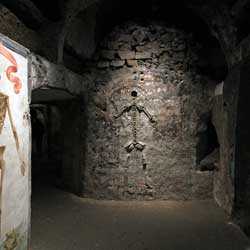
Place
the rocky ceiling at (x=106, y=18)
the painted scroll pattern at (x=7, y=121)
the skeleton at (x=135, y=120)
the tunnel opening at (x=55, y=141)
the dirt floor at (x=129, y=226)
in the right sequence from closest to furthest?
1. the painted scroll pattern at (x=7, y=121)
2. the dirt floor at (x=129, y=226)
3. the rocky ceiling at (x=106, y=18)
4. the skeleton at (x=135, y=120)
5. the tunnel opening at (x=55, y=141)

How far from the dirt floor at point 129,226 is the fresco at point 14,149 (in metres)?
0.67

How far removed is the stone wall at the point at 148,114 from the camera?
A: 3928 millimetres

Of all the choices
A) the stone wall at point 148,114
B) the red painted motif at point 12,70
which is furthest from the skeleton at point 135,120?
the red painted motif at point 12,70

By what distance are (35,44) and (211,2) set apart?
218cm

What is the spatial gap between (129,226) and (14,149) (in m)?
1.76

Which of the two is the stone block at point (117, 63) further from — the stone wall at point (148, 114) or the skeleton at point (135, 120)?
the skeleton at point (135, 120)

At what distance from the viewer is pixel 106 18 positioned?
3.85 meters

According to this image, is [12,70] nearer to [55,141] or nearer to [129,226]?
[129,226]

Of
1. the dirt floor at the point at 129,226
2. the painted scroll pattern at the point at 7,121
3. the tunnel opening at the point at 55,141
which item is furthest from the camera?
the tunnel opening at the point at 55,141

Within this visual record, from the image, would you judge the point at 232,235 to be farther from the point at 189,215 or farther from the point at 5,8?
the point at 5,8

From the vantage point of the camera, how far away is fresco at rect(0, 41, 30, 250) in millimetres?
1704

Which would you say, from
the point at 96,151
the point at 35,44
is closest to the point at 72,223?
the point at 96,151

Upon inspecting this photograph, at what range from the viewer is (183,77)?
394cm

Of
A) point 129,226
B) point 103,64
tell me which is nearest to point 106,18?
point 103,64
